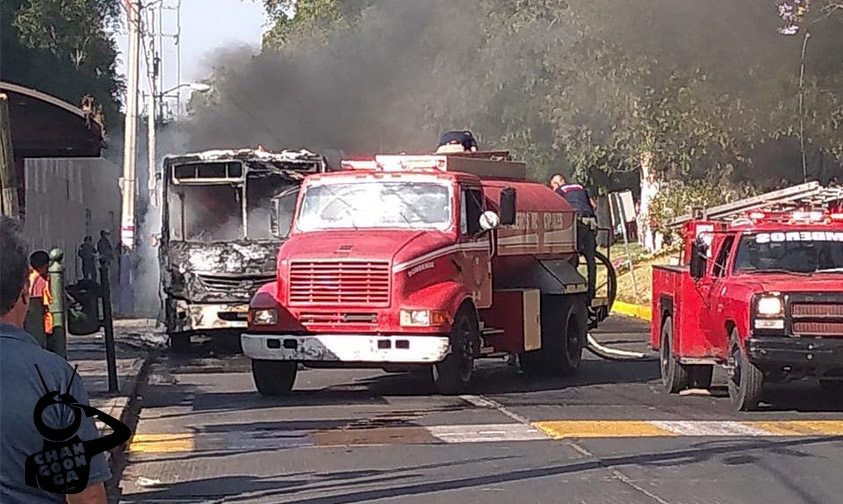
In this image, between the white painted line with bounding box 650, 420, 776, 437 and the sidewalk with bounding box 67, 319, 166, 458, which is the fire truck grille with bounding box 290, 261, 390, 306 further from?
the white painted line with bounding box 650, 420, 776, 437

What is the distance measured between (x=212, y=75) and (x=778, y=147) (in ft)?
44.0

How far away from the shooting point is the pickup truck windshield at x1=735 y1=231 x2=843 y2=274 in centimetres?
1350

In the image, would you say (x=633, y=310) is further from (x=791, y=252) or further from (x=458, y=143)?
(x=791, y=252)

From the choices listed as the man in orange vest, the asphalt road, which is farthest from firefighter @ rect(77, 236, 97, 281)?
the man in orange vest

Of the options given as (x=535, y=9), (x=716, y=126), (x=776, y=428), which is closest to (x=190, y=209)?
(x=776, y=428)

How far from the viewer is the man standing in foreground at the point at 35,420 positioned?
12.5 feet

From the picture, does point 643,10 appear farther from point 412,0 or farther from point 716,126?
point 412,0

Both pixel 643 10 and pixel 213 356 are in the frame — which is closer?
pixel 213 356

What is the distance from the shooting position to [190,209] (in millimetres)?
19453

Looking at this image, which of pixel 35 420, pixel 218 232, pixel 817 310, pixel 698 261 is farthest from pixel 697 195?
pixel 35 420

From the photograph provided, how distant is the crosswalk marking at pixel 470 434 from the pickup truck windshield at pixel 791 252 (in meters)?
1.68

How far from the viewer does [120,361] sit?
58.5 ft

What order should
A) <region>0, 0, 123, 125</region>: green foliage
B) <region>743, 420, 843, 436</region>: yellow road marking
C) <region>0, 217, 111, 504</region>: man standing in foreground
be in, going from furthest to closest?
<region>0, 0, 123, 125</region>: green foliage, <region>743, 420, 843, 436</region>: yellow road marking, <region>0, 217, 111, 504</region>: man standing in foreground

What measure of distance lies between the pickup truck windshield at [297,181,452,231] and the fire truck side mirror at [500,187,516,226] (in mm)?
562
